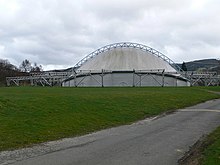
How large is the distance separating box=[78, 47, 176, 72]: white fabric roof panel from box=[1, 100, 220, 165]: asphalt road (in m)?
72.2

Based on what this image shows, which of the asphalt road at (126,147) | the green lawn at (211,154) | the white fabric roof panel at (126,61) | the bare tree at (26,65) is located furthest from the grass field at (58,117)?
the bare tree at (26,65)

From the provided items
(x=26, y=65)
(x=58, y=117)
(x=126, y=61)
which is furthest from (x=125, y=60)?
(x=26, y=65)

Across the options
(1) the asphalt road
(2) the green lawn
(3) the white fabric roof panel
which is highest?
(3) the white fabric roof panel

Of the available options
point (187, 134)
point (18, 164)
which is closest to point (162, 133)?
point (187, 134)

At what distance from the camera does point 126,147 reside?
39.6 ft

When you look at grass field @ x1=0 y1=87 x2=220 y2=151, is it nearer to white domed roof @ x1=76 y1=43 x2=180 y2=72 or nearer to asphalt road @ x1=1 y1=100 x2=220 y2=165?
asphalt road @ x1=1 y1=100 x2=220 y2=165

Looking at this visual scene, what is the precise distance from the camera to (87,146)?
12.3 meters

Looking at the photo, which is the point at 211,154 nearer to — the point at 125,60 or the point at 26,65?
the point at 125,60

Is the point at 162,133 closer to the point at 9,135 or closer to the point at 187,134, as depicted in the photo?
the point at 187,134

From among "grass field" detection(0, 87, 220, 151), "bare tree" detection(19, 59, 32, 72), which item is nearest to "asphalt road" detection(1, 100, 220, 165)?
"grass field" detection(0, 87, 220, 151)

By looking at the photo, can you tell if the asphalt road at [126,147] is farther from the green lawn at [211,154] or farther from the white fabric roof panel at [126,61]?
the white fabric roof panel at [126,61]

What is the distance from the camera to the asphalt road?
389 inches

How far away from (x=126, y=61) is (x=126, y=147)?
263 ft

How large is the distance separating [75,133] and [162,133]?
408 centimetres
